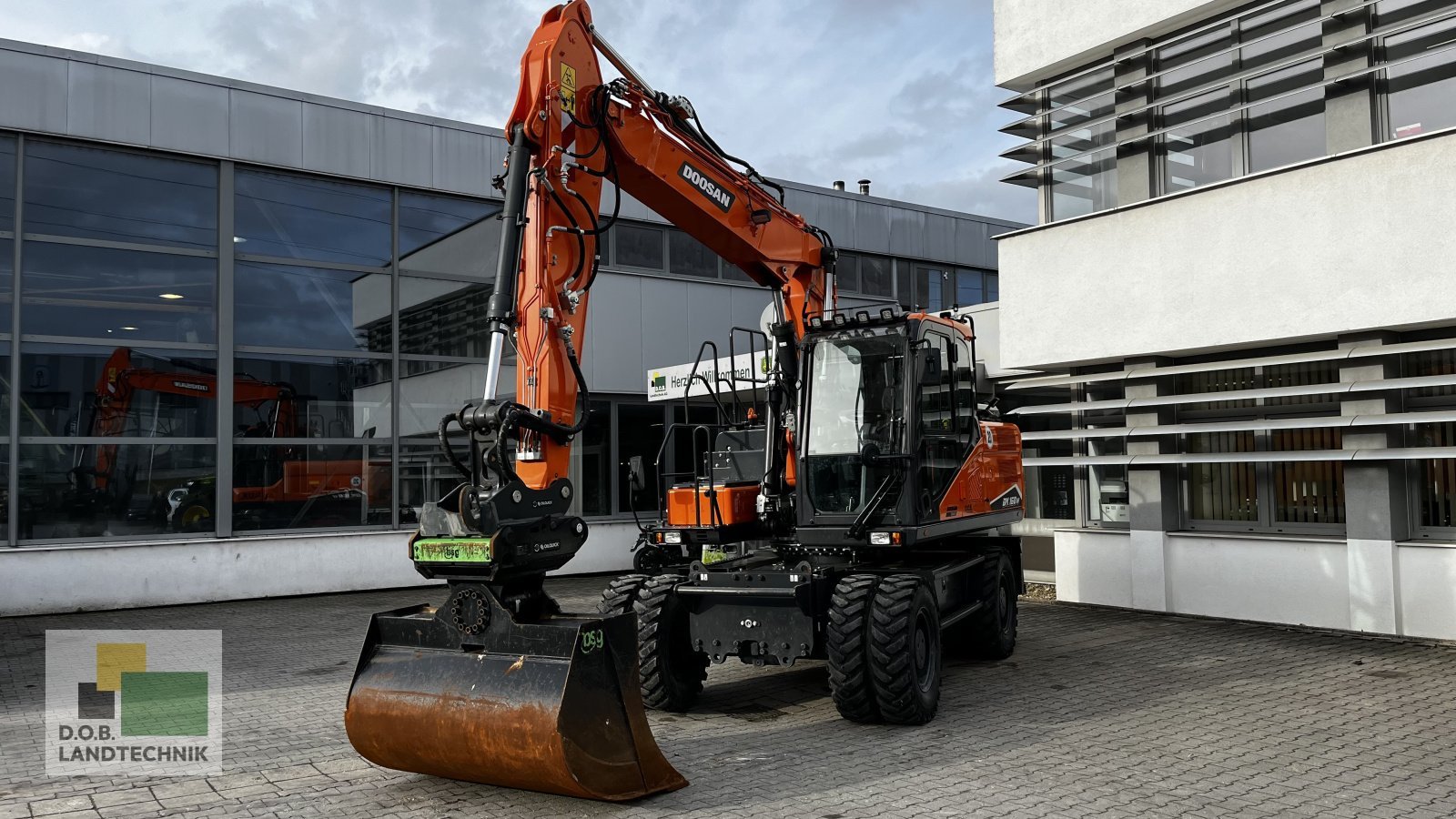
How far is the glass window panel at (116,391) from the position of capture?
12555mm

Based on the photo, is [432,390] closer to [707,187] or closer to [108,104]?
[108,104]

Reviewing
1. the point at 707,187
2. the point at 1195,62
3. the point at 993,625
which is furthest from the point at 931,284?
the point at 707,187

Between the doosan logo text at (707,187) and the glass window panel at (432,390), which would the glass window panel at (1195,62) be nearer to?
the doosan logo text at (707,187)

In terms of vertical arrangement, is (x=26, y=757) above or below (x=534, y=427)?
below

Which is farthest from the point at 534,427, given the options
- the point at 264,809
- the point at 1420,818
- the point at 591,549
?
the point at 591,549

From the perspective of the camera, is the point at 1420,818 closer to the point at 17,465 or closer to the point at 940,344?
the point at 940,344

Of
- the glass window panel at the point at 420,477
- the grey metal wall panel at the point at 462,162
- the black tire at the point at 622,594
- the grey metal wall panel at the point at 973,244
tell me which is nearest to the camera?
the black tire at the point at 622,594

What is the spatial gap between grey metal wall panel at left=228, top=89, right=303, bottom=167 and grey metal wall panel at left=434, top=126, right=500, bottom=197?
199cm

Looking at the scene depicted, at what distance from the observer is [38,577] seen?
40.1ft

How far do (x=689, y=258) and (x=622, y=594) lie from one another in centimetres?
1109

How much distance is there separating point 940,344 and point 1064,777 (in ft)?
11.0

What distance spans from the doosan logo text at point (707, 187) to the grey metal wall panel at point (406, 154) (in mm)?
8517

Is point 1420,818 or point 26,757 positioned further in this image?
point 26,757

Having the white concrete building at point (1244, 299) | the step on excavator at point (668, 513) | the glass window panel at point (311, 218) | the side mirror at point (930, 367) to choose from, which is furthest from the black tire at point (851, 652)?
the glass window panel at point (311, 218)
